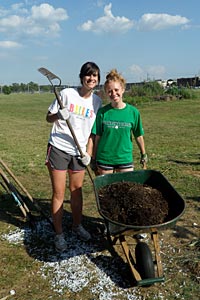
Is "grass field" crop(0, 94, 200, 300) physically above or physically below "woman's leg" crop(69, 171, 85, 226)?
below

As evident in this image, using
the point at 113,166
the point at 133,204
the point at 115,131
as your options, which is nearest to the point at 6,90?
the point at 113,166

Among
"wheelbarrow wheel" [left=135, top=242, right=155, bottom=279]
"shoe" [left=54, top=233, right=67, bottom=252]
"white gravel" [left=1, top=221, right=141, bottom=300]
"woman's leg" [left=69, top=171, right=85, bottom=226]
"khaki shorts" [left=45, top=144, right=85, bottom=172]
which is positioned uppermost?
"khaki shorts" [left=45, top=144, right=85, bottom=172]

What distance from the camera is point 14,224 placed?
12.6 ft

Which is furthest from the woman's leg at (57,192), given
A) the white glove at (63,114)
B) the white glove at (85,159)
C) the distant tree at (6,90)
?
the distant tree at (6,90)

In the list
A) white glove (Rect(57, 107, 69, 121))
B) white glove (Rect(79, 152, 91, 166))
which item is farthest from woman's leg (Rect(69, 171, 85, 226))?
white glove (Rect(57, 107, 69, 121))

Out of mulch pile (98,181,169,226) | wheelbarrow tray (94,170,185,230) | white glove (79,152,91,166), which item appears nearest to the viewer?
mulch pile (98,181,169,226)

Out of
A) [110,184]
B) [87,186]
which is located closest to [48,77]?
[110,184]

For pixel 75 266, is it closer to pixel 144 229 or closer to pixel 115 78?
pixel 144 229

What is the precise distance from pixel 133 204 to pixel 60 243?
0.94 m

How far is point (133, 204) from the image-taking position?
2688 mm

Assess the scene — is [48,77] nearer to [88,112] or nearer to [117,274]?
[88,112]

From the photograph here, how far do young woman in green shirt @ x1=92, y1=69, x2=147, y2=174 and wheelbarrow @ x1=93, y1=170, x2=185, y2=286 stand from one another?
0.19 meters

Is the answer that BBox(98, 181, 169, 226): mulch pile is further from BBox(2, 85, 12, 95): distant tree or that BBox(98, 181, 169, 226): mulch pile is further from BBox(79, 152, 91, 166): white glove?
BBox(2, 85, 12, 95): distant tree

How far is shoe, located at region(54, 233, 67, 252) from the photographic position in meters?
3.21
